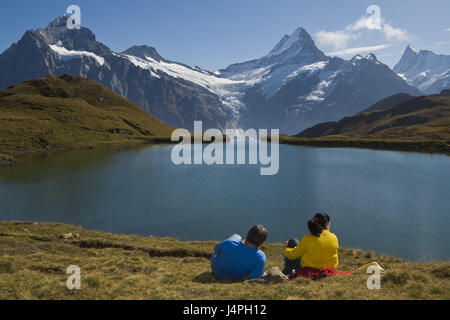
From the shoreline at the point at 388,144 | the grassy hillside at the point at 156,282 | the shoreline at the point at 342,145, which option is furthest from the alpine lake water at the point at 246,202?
the shoreline at the point at 388,144

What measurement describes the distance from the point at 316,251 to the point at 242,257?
317 cm

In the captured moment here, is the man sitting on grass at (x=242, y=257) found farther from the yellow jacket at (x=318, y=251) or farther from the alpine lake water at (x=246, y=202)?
the alpine lake water at (x=246, y=202)

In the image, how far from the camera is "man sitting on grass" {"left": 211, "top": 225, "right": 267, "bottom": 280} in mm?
12789

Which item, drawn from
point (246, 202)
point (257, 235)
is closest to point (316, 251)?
point (257, 235)

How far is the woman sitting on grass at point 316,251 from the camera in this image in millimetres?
12844

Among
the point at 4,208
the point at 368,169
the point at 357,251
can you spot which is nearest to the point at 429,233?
the point at 357,251

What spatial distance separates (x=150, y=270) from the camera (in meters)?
16.4

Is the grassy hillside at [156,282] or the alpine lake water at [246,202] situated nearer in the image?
the grassy hillside at [156,282]

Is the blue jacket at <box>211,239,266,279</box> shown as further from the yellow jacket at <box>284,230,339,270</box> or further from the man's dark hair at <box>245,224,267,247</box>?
the yellow jacket at <box>284,230,339,270</box>

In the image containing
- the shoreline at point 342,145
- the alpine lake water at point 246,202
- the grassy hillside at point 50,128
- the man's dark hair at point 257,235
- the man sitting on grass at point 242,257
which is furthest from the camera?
the grassy hillside at point 50,128

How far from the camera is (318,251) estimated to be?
1298cm

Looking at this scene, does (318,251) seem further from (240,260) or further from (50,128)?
(50,128)

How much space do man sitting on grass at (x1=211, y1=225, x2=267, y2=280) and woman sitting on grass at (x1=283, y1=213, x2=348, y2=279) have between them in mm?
1587
